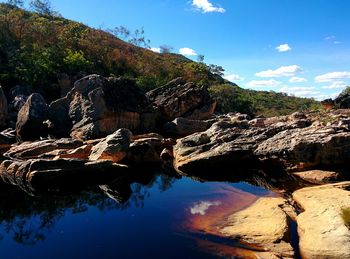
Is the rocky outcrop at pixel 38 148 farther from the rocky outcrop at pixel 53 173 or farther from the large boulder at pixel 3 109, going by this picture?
the large boulder at pixel 3 109

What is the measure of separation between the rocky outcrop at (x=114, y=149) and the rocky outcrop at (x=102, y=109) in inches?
319

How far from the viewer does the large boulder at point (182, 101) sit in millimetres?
39344

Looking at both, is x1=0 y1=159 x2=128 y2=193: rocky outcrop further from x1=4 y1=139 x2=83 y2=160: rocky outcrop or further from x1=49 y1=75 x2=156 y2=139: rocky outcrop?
x1=49 y1=75 x2=156 y2=139: rocky outcrop

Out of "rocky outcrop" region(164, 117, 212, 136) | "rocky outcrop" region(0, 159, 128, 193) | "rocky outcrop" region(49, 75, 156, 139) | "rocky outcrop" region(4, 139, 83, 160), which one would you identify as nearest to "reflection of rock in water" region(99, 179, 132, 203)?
"rocky outcrop" region(0, 159, 128, 193)

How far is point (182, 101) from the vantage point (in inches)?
1559

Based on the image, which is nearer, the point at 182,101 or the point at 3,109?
the point at 3,109

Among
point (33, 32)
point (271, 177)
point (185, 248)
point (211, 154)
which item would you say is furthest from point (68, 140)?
point (33, 32)

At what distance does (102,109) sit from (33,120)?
6547mm

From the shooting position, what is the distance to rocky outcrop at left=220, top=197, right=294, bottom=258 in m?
10.9

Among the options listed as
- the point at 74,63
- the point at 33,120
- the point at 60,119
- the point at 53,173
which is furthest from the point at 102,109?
the point at 74,63

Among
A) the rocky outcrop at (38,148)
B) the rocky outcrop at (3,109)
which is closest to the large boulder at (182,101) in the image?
the rocky outcrop at (3,109)

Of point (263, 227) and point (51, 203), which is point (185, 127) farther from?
point (263, 227)

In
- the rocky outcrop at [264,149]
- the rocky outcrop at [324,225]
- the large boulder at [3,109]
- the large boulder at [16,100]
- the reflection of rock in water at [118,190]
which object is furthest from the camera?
the large boulder at [16,100]

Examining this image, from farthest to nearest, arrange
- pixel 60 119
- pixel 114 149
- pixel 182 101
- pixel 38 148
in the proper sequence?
pixel 182 101
pixel 60 119
pixel 38 148
pixel 114 149
